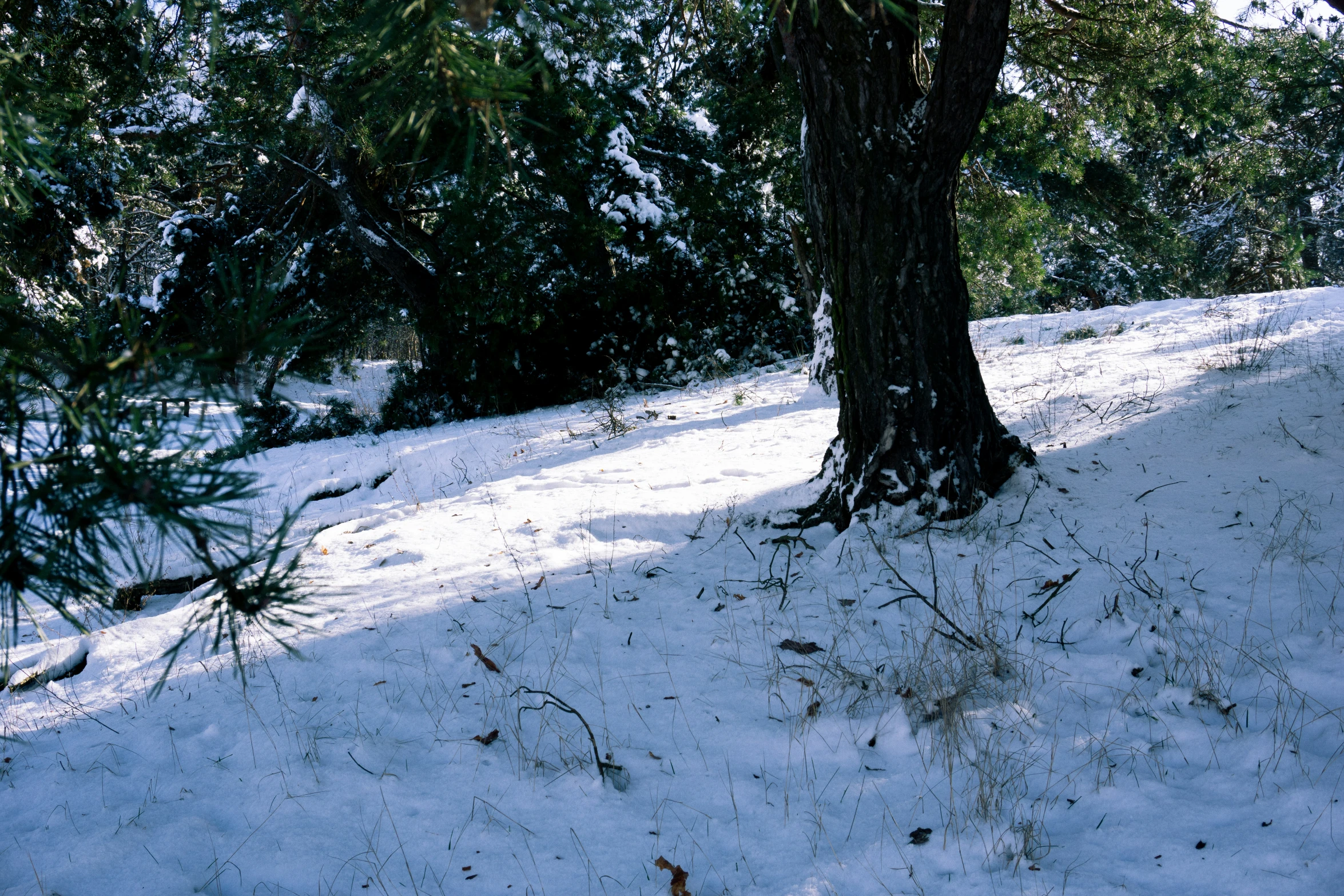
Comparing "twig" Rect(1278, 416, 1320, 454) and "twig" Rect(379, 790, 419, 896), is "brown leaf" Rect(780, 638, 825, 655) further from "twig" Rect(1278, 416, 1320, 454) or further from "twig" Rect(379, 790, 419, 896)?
"twig" Rect(1278, 416, 1320, 454)

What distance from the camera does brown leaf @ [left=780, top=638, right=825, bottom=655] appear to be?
314 centimetres

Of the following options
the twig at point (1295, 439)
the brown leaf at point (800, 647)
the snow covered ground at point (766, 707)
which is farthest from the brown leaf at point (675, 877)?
the twig at point (1295, 439)

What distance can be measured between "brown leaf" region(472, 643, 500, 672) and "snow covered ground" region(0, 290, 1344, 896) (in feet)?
0.04

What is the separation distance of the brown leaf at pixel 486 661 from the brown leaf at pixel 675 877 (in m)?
1.23

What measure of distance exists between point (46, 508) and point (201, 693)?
7.18 ft

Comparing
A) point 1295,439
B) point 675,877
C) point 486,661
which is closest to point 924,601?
point 675,877

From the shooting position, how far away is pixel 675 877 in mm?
2111

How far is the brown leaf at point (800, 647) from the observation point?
10.3 ft

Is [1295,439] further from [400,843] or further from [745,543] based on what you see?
[400,843]

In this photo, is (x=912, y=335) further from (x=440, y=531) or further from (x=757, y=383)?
(x=757, y=383)

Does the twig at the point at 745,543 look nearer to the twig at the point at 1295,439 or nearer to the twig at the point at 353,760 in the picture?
the twig at the point at 353,760

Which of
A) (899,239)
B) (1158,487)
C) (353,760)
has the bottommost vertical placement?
(353,760)

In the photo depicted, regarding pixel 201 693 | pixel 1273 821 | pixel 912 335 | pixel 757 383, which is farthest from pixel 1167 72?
pixel 201 693

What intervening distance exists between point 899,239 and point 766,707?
2.47 metres
